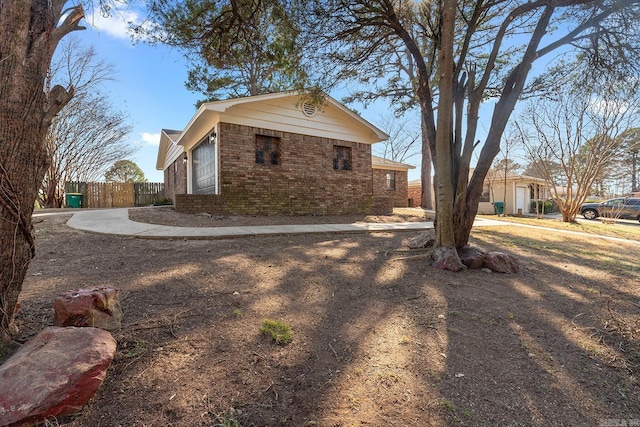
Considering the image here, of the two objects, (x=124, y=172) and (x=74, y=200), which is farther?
(x=124, y=172)

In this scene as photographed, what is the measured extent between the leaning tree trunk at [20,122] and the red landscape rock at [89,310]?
10.2 inches

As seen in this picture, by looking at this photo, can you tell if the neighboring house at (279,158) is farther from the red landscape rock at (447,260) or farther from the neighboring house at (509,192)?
the neighboring house at (509,192)

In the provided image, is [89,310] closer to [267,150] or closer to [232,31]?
[232,31]

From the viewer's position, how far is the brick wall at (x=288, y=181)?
29.4ft

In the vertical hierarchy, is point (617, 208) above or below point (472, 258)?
above

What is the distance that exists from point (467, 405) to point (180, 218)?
7457mm

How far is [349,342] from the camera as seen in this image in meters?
2.26

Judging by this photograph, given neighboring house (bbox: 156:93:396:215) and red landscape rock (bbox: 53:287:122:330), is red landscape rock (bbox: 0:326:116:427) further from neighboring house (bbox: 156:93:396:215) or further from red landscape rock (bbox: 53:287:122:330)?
neighboring house (bbox: 156:93:396:215)

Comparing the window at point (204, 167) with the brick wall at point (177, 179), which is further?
the brick wall at point (177, 179)

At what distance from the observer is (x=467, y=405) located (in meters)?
1.67

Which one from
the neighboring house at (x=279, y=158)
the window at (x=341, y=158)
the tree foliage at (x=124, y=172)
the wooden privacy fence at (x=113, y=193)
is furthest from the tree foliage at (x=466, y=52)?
the tree foliage at (x=124, y=172)

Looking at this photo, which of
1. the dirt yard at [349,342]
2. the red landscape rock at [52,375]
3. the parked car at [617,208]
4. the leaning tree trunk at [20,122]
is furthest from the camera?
the parked car at [617,208]

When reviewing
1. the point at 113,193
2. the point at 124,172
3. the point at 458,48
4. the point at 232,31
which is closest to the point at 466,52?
the point at 458,48

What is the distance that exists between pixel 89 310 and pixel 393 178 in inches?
726
